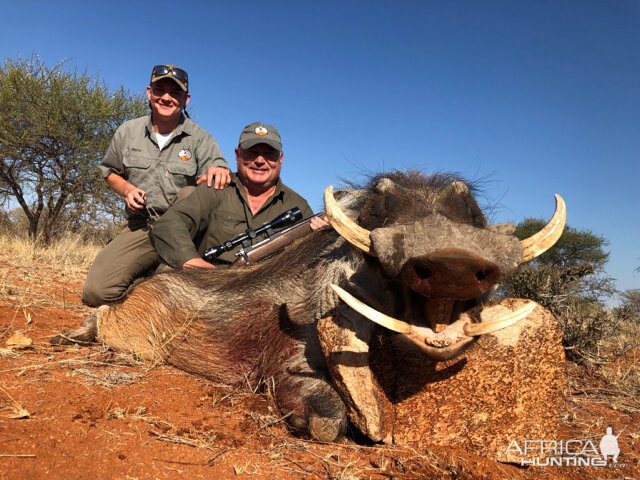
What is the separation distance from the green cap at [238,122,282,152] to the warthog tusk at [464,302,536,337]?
2.85 metres

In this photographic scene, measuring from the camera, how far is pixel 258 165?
431 cm

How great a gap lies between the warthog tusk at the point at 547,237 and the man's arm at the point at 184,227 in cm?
240

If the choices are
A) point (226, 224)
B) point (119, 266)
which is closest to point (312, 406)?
point (226, 224)

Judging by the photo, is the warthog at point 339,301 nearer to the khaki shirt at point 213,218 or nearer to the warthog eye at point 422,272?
the warthog eye at point 422,272

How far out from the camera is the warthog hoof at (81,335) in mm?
3477

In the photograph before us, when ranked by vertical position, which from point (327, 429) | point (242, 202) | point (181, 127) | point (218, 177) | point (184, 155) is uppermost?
point (181, 127)

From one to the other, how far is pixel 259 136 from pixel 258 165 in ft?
0.86

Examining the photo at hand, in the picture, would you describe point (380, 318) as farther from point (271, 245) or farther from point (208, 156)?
point (208, 156)

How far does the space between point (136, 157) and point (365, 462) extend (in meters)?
3.90

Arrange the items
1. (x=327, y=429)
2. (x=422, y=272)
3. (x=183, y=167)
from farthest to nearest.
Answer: (x=183, y=167), (x=327, y=429), (x=422, y=272)

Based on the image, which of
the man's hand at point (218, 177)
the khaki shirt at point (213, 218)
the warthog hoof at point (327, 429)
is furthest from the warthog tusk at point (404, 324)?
the man's hand at point (218, 177)

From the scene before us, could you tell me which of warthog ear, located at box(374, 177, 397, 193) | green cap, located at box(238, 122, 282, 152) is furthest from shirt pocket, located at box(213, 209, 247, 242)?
warthog ear, located at box(374, 177, 397, 193)

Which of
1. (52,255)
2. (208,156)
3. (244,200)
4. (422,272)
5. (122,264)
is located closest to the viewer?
(422,272)

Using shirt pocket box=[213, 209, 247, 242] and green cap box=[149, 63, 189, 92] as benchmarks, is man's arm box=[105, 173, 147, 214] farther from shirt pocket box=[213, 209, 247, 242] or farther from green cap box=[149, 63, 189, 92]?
green cap box=[149, 63, 189, 92]
